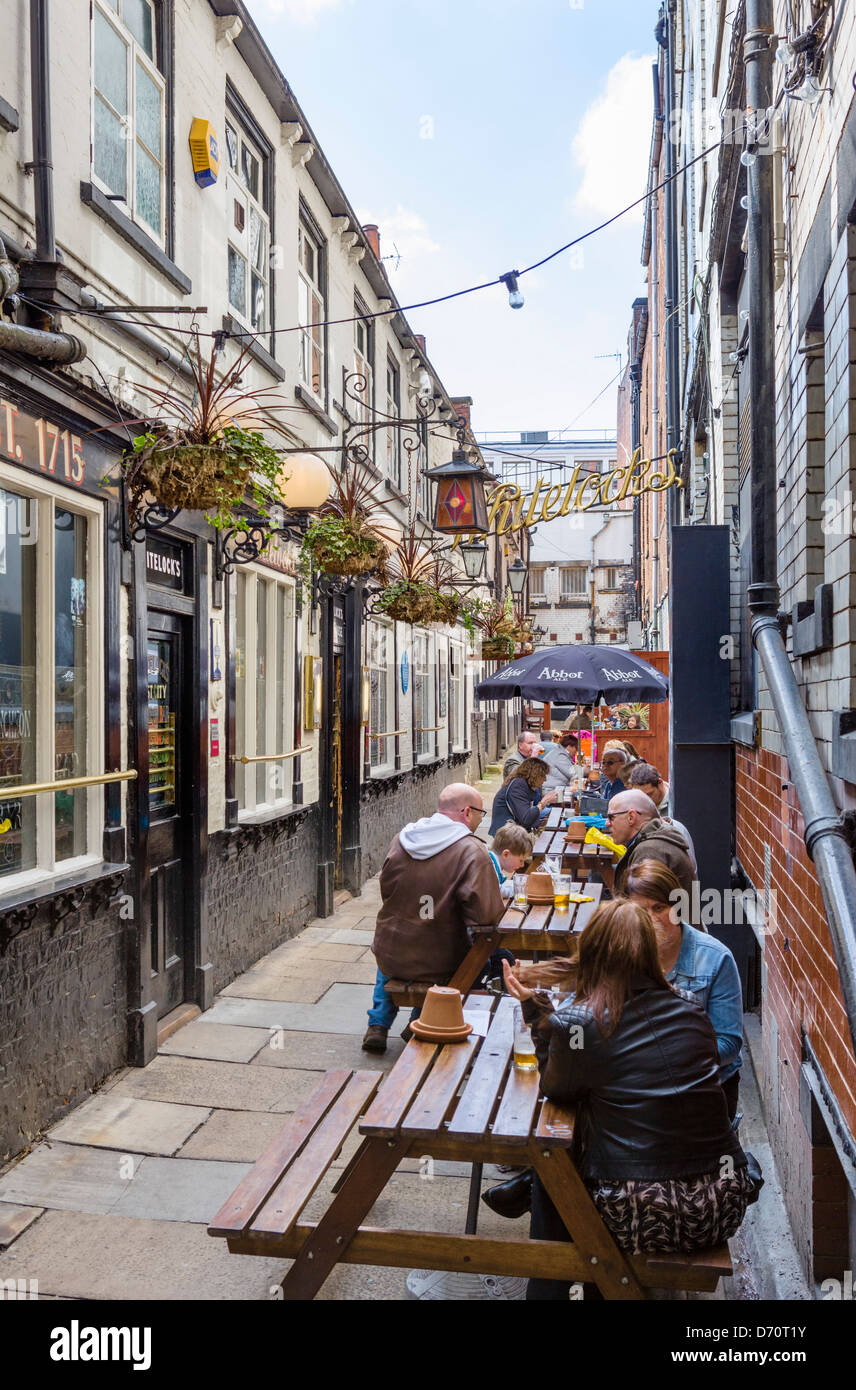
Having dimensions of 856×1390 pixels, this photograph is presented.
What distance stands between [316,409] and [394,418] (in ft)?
15.5

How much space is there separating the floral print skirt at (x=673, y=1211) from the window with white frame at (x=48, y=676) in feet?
9.40

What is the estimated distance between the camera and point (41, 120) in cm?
484

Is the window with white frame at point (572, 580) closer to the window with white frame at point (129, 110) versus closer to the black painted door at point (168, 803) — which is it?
the black painted door at point (168, 803)

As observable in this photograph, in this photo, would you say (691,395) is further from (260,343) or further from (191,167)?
(191,167)

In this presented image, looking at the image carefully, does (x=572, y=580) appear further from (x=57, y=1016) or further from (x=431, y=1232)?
(x=431, y=1232)

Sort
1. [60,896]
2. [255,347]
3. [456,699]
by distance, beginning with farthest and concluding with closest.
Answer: [456,699] < [255,347] < [60,896]

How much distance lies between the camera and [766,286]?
4.86 metres

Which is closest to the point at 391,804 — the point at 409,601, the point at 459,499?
the point at 409,601

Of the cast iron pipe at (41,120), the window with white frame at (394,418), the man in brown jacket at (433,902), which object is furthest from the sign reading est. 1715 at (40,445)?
the window with white frame at (394,418)

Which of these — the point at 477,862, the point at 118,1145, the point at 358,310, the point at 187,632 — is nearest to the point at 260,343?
the point at 187,632

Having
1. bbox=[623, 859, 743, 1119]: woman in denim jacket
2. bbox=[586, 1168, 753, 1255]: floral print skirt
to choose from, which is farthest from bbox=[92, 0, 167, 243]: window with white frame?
bbox=[586, 1168, 753, 1255]: floral print skirt

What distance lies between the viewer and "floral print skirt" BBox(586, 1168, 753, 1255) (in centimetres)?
304

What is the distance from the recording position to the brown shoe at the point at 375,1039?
6.24 m

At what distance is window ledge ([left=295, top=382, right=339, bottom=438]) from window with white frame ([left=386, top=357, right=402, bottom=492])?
2.99 m
